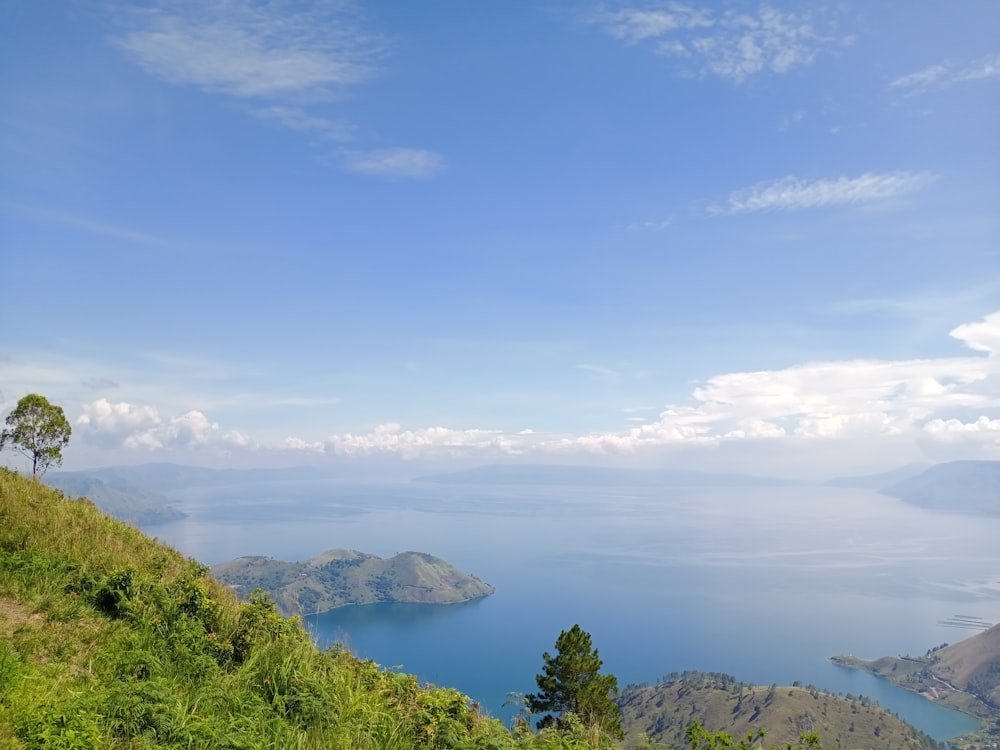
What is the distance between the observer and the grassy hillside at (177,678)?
536 centimetres

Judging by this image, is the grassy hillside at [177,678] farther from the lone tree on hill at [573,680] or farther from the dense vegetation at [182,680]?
the lone tree on hill at [573,680]

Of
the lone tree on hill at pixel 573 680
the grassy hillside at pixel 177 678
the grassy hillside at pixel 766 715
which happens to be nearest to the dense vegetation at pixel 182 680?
the grassy hillside at pixel 177 678

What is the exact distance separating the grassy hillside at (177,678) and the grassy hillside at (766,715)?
474 feet

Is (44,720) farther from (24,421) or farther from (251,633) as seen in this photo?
(24,421)

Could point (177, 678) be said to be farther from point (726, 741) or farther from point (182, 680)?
point (726, 741)

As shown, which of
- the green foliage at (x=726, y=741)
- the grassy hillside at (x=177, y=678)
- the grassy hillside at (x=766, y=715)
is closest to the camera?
the grassy hillside at (x=177, y=678)

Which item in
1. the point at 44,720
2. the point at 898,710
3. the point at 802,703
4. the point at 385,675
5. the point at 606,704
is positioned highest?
the point at 44,720

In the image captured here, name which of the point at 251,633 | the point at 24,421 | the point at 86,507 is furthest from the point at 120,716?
the point at 24,421

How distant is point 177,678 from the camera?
6840mm

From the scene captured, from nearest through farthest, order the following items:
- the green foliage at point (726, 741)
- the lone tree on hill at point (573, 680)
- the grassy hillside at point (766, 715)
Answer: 1. the green foliage at point (726, 741)
2. the lone tree on hill at point (573, 680)
3. the grassy hillside at point (766, 715)

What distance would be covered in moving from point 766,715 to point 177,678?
564ft

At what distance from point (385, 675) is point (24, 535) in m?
8.09

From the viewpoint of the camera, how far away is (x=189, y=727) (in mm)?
5477

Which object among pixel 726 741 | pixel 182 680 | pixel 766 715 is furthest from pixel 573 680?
pixel 766 715
